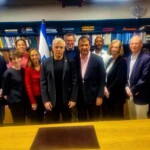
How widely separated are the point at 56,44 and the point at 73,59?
32 cm

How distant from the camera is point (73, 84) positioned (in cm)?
268

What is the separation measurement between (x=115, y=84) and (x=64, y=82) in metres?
0.75

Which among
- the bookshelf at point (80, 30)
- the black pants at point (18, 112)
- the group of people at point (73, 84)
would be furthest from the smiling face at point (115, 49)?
the bookshelf at point (80, 30)

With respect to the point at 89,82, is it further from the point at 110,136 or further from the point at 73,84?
the point at 110,136

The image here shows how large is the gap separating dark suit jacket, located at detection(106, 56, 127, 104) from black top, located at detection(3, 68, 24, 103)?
46.1 inches

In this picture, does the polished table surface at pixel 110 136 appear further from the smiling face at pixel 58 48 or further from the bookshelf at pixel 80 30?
the bookshelf at pixel 80 30

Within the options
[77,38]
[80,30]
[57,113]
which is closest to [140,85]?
[57,113]

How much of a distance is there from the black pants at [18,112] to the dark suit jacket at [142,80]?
1.44 meters

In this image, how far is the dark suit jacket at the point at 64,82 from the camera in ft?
8.57

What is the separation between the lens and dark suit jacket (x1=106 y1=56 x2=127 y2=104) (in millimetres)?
2939

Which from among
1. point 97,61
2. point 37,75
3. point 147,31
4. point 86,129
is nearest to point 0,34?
point 37,75

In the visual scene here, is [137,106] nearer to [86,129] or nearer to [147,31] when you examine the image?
[86,129]

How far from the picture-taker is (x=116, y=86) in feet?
9.73

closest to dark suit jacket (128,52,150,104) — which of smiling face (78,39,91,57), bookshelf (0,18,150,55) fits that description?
smiling face (78,39,91,57)
